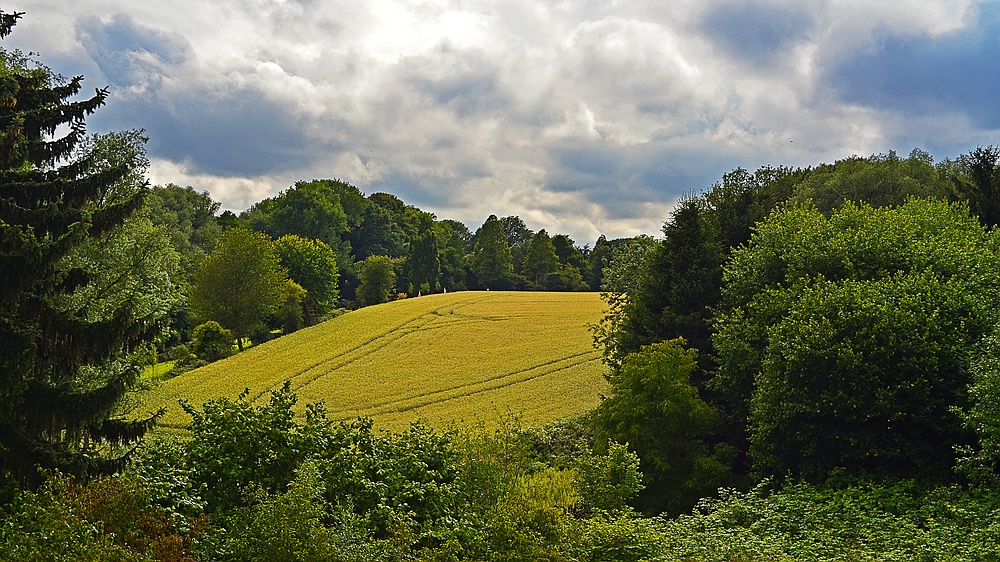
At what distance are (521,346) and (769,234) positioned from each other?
73.1 ft

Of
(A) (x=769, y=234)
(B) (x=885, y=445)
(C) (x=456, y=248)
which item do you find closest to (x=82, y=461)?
(B) (x=885, y=445)

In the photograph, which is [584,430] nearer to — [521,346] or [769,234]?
[769,234]

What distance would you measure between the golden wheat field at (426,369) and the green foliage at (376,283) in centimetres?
2044

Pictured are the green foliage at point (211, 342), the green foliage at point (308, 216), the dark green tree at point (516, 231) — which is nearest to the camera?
the green foliage at point (211, 342)

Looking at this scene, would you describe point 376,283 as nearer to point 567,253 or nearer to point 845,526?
point 567,253

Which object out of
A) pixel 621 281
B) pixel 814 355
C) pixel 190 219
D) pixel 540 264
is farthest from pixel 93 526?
pixel 540 264

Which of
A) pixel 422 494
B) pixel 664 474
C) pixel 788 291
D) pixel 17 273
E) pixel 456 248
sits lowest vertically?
pixel 664 474

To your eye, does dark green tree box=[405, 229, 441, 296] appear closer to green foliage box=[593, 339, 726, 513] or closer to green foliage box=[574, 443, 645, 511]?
green foliage box=[593, 339, 726, 513]

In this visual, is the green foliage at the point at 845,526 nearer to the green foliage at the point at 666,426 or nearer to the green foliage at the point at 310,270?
Result: the green foliage at the point at 666,426

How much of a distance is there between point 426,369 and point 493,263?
56626 mm

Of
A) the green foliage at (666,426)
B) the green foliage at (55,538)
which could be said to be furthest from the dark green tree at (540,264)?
the green foliage at (55,538)

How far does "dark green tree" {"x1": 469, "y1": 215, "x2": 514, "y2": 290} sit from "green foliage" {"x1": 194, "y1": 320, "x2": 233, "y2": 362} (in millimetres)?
49542

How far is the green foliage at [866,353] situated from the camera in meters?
19.0

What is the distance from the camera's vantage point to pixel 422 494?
14.4 m
